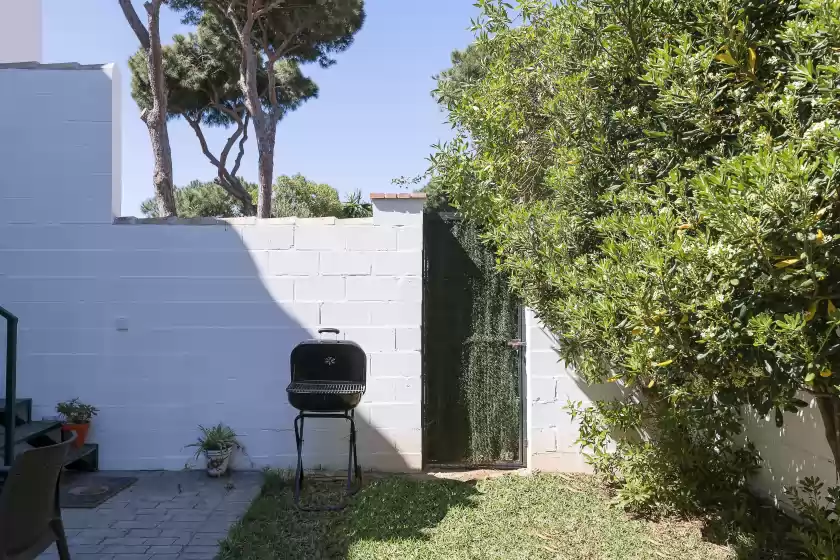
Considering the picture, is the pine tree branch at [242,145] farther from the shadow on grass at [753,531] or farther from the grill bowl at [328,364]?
the shadow on grass at [753,531]

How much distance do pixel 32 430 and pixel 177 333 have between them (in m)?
1.12

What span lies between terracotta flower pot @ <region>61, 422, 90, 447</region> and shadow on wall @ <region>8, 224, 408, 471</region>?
0.48 feet

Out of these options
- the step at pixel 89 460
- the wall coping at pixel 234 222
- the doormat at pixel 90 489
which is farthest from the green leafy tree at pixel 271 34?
the doormat at pixel 90 489

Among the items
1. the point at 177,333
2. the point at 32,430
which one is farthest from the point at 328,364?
the point at 32,430

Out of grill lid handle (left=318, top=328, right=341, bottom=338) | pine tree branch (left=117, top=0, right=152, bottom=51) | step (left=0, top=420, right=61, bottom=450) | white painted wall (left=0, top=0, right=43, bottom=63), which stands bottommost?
step (left=0, top=420, right=61, bottom=450)

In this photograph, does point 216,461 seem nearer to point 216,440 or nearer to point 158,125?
point 216,440

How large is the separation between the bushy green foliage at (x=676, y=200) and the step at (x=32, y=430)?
333 centimetres

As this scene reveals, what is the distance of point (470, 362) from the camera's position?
480 cm

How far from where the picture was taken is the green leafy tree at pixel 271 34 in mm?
11461

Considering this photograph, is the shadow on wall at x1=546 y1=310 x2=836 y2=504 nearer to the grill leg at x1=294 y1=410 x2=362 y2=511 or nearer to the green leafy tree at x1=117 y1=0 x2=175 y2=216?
the grill leg at x1=294 y1=410 x2=362 y2=511

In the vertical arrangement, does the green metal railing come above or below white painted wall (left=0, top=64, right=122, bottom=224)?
below

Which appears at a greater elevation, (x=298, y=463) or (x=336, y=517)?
(x=298, y=463)

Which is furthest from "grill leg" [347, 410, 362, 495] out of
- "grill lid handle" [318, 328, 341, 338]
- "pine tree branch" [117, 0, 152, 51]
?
"pine tree branch" [117, 0, 152, 51]

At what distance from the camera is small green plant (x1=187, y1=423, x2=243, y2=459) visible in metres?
4.59
